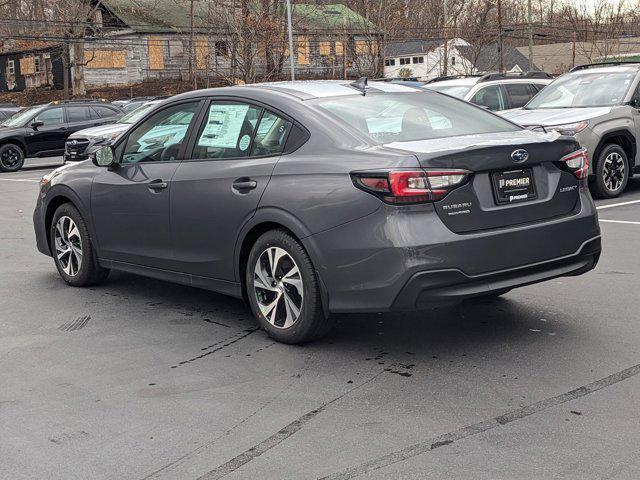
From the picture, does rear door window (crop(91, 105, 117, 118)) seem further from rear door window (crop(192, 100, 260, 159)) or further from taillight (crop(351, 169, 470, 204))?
taillight (crop(351, 169, 470, 204))

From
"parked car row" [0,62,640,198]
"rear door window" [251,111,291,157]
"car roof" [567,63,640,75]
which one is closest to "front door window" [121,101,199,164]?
"rear door window" [251,111,291,157]

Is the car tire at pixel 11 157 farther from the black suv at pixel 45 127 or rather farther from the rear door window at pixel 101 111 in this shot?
the rear door window at pixel 101 111

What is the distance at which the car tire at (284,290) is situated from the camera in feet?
18.5

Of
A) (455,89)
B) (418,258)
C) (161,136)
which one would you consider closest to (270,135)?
(161,136)

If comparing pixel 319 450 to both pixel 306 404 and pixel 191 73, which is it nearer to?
pixel 306 404

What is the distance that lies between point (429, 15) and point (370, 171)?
73908 millimetres

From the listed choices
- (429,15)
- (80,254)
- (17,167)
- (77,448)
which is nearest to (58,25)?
(429,15)

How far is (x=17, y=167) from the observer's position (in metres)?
25.0

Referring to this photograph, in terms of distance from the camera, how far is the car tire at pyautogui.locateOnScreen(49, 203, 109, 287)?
7.70m

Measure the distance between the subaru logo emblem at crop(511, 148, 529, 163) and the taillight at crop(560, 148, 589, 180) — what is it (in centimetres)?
33

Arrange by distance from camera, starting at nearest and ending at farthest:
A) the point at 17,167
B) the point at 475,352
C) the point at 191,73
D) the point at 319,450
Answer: the point at 319,450, the point at 475,352, the point at 17,167, the point at 191,73

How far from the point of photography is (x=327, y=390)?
5.00 m

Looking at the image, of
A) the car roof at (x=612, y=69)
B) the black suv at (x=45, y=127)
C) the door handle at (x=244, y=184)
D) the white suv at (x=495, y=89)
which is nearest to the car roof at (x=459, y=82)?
the white suv at (x=495, y=89)

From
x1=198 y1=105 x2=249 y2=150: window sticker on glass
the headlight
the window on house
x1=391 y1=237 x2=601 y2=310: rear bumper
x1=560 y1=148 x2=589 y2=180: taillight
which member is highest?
the window on house
